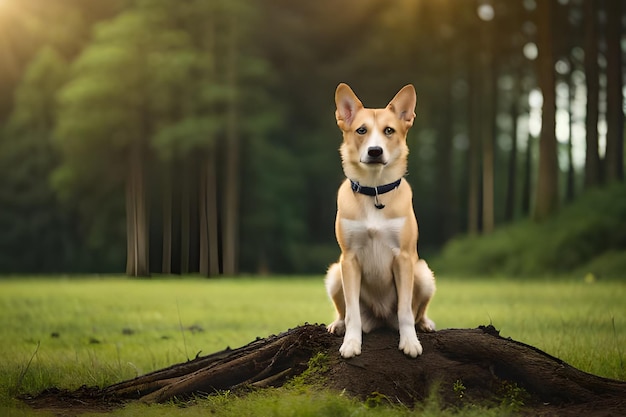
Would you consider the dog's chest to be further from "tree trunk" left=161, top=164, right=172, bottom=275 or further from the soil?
"tree trunk" left=161, top=164, right=172, bottom=275

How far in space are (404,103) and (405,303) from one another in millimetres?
1370

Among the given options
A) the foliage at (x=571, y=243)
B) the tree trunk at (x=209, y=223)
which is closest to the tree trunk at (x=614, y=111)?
the foliage at (x=571, y=243)

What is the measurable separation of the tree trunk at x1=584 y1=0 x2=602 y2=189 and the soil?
1779cm

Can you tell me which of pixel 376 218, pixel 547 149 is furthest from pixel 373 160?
pixel 547 149

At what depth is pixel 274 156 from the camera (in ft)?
102

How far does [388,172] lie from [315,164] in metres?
27.2

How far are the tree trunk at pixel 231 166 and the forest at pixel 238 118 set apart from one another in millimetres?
81

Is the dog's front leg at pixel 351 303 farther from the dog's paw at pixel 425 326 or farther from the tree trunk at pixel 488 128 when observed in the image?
the tree trunk at pixel 488 128

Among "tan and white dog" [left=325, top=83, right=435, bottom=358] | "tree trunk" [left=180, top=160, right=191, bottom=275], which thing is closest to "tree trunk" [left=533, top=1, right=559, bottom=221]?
"tree trunk" [left=180, top=160, right=191, bottom=275]

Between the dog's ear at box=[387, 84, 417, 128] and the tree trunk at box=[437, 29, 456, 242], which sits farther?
the tree trunk at box=[437, 29, 456, 242]

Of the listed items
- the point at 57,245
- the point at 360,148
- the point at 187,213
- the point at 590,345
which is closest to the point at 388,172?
the point at 360,148

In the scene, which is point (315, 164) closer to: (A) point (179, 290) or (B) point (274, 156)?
(B) point (274, 156)

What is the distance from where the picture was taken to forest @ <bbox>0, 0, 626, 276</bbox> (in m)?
29.2

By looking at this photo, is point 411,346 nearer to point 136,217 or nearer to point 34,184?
point 136,217
